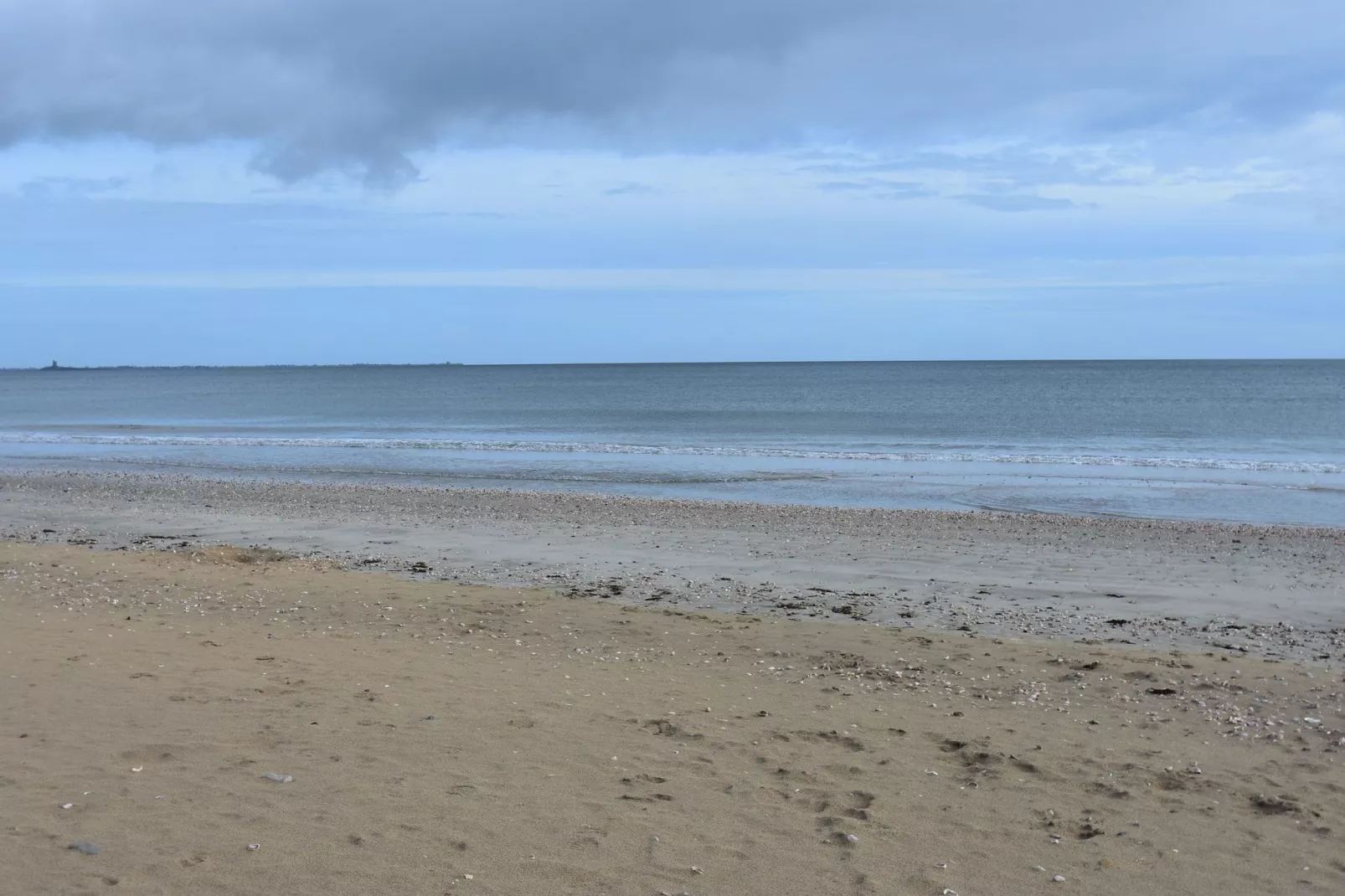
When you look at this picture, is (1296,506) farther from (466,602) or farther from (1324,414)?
(1324,414)

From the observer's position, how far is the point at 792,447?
126 feet

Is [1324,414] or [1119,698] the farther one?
[1324,414]

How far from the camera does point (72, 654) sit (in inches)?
310

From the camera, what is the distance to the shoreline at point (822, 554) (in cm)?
1061

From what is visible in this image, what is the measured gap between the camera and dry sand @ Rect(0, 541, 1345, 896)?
467 cm

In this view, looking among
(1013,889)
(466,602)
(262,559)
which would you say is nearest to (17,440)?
(262,559)

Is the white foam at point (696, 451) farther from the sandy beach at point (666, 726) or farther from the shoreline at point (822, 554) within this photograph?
the sandy beach at point (666, 726)

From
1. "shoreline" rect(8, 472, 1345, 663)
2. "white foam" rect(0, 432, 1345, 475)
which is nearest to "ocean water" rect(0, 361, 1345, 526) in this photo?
"white foam" rect(0, 432, 1345, 475)

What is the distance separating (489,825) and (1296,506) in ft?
69.7

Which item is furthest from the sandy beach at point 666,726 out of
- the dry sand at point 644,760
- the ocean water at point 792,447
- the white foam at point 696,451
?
the white foam at point 696,451

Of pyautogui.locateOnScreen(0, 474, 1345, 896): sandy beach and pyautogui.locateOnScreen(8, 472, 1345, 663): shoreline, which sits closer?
pyautogui.locateOnScreen(0, 474, 1345, 896): sandy beach

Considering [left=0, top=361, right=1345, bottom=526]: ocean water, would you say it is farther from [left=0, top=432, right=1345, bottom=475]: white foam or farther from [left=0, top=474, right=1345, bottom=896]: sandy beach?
[left=0, top=474, right=1345, bottom=896]: sandy beach

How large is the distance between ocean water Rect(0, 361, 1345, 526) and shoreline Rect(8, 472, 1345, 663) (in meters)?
3.98

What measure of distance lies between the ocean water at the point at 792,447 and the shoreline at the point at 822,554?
398 centimetres
